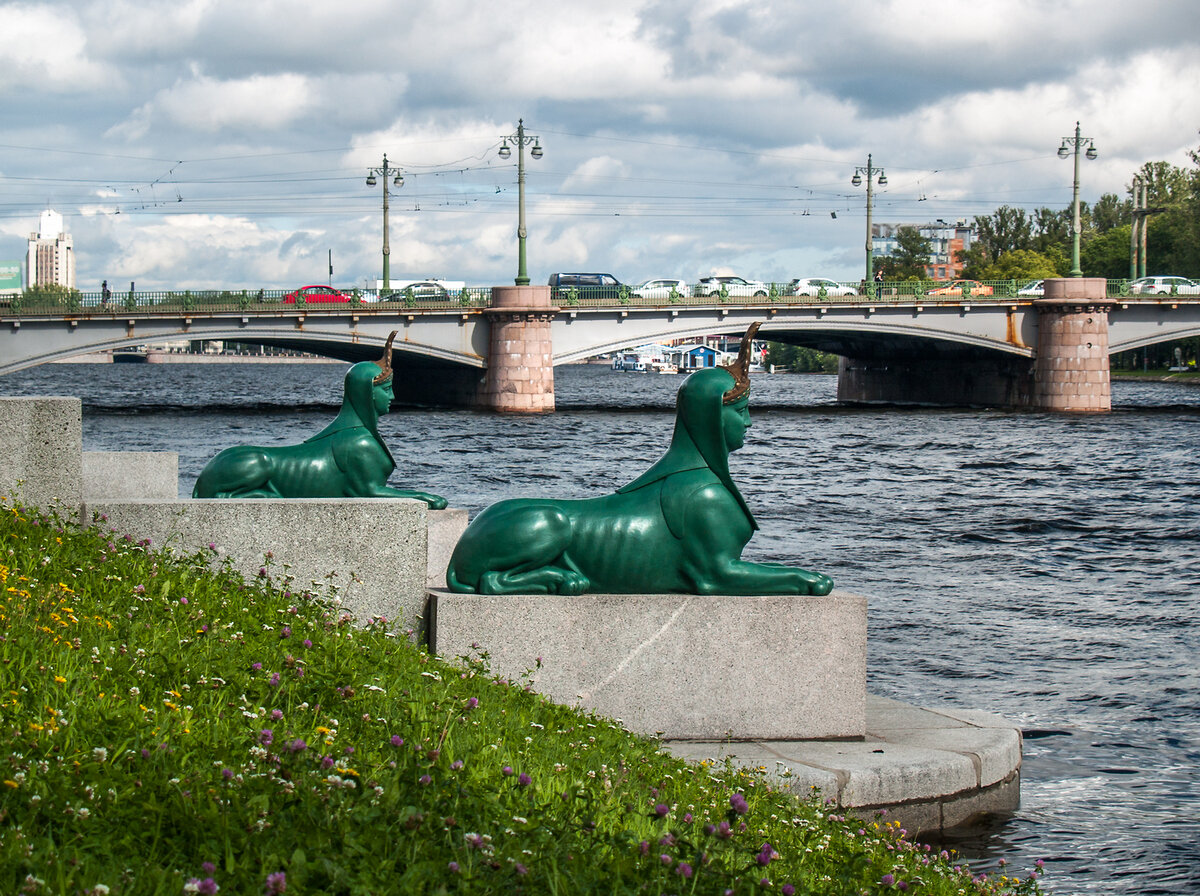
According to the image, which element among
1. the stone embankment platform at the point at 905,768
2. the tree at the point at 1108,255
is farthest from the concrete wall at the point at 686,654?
the tree at the point at 1108,255

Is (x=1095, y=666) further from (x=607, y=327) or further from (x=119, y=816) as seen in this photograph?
(x=607, y=327)

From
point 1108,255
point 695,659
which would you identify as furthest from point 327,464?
point 1108,255

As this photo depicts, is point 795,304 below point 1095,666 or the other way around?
the other way around

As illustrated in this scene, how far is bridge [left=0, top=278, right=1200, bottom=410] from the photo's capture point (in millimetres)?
42719

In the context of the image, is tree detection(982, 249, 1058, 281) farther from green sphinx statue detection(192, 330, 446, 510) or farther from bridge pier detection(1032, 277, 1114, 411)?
green sphinx statue detection(192, 330, 446, 510)

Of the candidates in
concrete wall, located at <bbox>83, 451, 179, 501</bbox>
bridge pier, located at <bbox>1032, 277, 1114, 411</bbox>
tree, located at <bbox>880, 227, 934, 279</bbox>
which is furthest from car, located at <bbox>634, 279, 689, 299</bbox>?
tree, located at <bbox>880, 227, 934, 279</bbox>

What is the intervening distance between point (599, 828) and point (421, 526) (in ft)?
10.2

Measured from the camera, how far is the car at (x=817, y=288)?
50.3 metres

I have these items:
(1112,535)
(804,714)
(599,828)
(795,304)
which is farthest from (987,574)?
(795,304)

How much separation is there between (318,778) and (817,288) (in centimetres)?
4838

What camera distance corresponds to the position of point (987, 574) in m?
15.5

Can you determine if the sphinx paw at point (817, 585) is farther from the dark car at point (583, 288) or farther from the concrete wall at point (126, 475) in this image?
the dark car at point (583, 288)

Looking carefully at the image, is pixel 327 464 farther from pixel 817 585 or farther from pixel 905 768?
pixel 905 768

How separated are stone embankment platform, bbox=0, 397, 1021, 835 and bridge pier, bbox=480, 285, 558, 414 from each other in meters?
39.3
